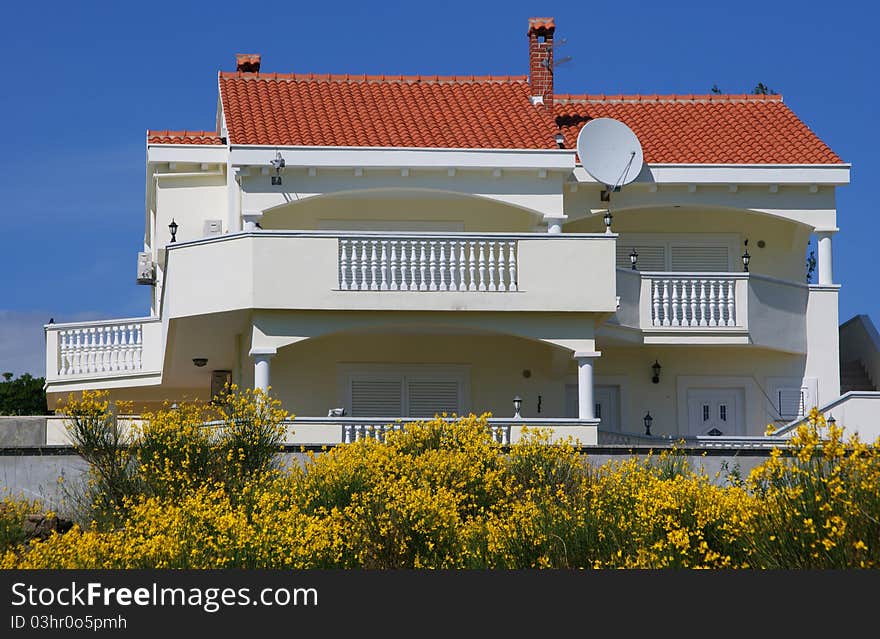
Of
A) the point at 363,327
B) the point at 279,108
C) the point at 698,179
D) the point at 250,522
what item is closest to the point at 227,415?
the point at 363,327

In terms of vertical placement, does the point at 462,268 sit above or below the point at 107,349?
above

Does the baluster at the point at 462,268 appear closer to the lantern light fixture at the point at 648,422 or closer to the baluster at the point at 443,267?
the baluster at the point at 443,267

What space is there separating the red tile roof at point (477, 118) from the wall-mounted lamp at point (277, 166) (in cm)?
50

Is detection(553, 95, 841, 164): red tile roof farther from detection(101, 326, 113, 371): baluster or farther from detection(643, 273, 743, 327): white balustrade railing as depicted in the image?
detection(101, 326, 113, 371): baluster

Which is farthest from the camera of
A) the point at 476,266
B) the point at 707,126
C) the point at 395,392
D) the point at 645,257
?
the point at 707,126

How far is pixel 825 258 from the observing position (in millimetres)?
31125

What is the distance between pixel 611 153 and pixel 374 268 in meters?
5.54

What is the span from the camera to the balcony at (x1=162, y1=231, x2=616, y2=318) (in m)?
27.3

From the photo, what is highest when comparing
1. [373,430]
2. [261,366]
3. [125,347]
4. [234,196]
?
[234,196]

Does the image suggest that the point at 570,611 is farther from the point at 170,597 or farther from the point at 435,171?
the point at 435,171

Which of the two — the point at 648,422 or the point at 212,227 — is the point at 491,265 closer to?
the point at 648,422

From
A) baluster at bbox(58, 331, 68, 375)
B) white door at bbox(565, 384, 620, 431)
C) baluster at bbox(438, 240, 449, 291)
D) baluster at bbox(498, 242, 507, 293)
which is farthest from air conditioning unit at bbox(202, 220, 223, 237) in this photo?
white door at bbox(565, 384, 620, 431)

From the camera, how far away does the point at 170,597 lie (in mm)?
14398

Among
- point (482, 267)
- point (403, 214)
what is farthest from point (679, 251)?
point (482, 267)
